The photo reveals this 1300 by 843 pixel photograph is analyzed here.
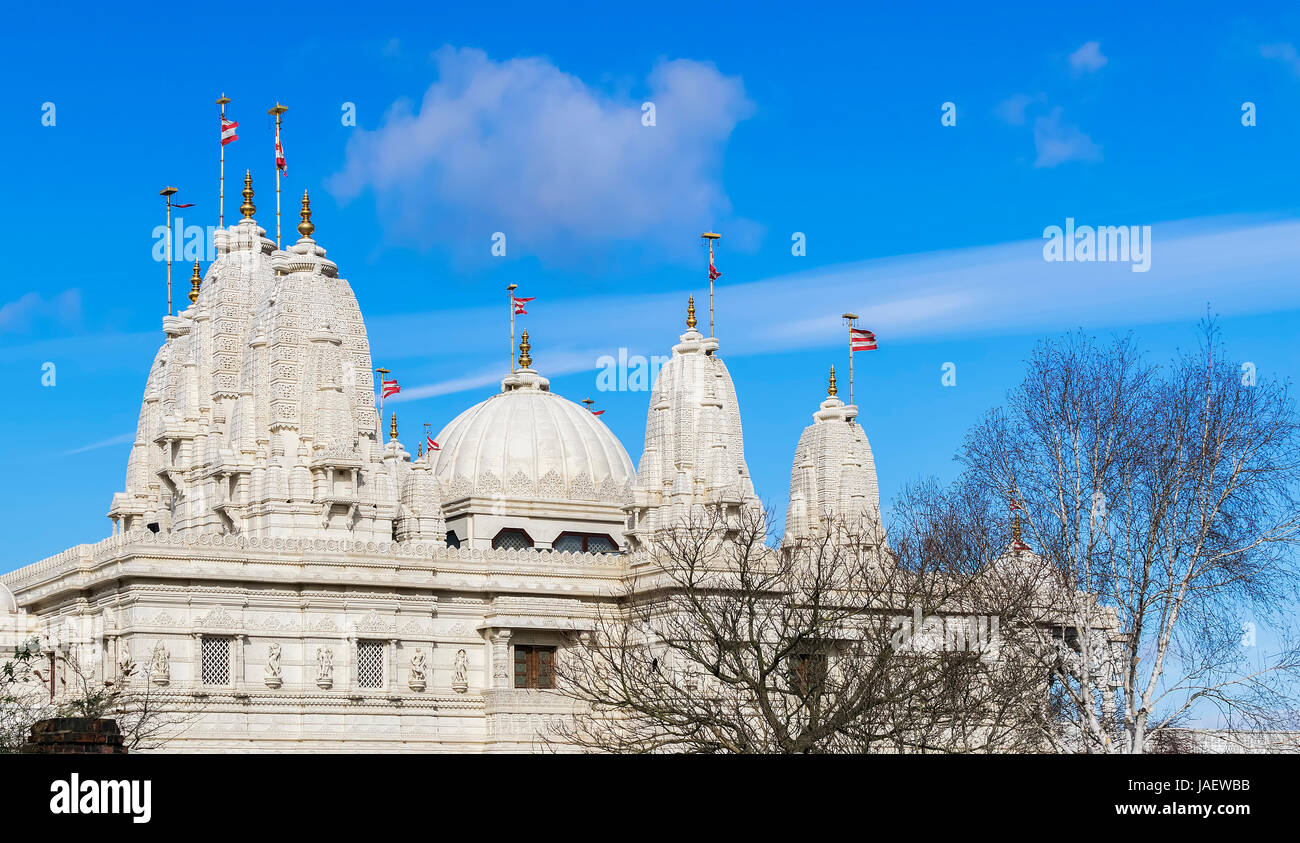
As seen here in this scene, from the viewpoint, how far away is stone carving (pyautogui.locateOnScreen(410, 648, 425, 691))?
192 ft

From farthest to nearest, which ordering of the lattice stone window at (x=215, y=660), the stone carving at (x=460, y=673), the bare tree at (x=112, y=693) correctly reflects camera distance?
1. the stone carving at (x=460, y=673)
2. the lattice stone window at (x=215, y=660)
3. the bare tree at (x=112, y=693)

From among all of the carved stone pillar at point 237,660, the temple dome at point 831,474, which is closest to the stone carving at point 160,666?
the carved stone pillar at point 237,660

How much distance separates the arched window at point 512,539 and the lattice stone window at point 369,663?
12.4 meters

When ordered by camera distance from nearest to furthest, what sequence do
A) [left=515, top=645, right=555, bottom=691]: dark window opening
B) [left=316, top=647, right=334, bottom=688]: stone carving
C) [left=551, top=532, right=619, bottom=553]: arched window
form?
[left=316, top=647, right=334, bottom=688]: stone carving
[left=515, top=645, right=555, bottom=691]: dark window opening
[left=551, top=532, right=619, bottom=553]: arched window

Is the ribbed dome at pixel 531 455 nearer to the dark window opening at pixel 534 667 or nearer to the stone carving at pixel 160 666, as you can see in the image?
the dark window opening at pixel 534 667

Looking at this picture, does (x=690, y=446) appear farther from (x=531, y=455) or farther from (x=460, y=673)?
(x=460, y=673)

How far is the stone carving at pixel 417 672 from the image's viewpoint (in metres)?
58.4

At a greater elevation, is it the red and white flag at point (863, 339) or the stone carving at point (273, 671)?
the red and white flag at point (863, 339)

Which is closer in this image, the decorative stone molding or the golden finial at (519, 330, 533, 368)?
the decorative stone molding

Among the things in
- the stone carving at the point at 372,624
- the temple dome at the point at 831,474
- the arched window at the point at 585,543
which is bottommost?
the stone carving at the point at 372,624

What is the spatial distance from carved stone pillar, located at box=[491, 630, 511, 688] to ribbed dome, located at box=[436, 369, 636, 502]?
11.2 meters

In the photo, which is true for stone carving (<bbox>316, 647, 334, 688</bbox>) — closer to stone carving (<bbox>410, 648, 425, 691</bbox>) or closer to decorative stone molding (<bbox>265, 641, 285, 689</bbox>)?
decorative stone molding (<bbox>265, 641, 285, 689</bbox>)

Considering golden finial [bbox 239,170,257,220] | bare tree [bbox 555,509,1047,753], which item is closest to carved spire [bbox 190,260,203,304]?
golden finial [bbox 239,170,257,220]
